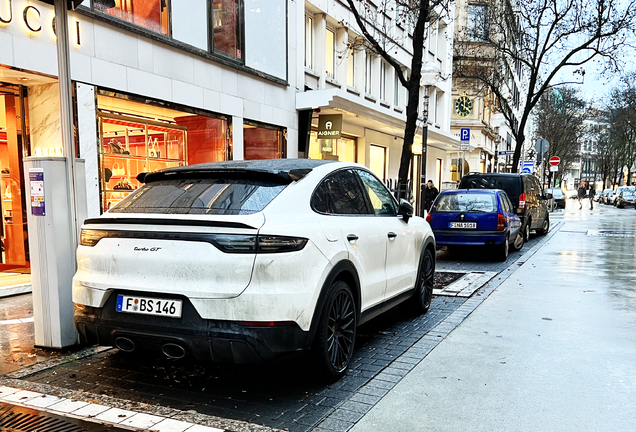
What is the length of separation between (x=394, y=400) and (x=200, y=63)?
9.56 metres

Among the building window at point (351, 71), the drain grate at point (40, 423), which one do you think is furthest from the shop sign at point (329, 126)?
the drain grate at point (40, 423)

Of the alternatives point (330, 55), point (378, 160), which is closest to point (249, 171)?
point (330, 55)

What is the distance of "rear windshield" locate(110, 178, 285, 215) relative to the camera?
3.66m

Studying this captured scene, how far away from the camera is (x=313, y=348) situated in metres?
3.84

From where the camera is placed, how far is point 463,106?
1475 inches

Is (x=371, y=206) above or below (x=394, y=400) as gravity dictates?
above

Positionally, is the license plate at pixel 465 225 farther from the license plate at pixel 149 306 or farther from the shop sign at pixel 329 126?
the license plate at pixel 149 306

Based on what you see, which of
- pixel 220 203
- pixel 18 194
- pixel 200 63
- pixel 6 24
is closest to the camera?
pixel 220 203

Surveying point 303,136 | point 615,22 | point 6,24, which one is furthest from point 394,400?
point 615,22

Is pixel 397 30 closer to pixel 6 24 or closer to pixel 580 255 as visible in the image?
pixel 580 255

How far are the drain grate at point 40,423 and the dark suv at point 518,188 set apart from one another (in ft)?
43.2

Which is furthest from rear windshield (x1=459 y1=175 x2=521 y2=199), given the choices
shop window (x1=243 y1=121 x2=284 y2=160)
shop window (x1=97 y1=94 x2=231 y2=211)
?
shop window (x1=97 y1=94 x2=231 y2=211)

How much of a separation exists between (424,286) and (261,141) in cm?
867

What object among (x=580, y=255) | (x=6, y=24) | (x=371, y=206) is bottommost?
(x=580, y=255)
